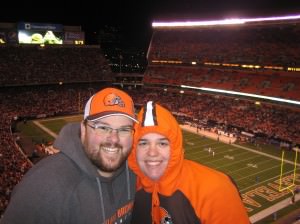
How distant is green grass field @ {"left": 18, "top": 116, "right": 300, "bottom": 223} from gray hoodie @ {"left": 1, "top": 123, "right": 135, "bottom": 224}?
17.6 metres

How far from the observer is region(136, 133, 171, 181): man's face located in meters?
2.68

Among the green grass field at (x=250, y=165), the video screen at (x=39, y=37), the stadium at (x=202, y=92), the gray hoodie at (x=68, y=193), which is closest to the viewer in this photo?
the gray hoodie at (x=68, y=193)

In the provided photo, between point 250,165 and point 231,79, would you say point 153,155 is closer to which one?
point 250,165

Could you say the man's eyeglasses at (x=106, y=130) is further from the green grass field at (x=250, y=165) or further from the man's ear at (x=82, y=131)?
the green grass field at (x=250, y=165)

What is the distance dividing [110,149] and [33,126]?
38455 mm

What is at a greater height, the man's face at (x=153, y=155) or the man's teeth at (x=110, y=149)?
the man's teeth at (x=110, y=149)

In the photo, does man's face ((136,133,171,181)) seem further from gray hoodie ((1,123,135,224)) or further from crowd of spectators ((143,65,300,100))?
crowd of spectators ((143,65,300,100))

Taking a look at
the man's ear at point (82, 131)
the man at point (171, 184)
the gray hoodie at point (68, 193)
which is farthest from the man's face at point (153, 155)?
the man's ear at point (82, 131)

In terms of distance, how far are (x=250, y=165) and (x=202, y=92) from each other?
25.7 metres

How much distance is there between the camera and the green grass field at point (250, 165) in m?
20.5

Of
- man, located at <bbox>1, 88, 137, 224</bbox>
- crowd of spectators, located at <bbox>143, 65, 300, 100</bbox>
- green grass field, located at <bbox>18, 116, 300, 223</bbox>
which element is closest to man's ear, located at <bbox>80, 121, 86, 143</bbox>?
man, located at <bbox>1, 88, 137, 224</bbox>

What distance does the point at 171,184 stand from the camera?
262 cm

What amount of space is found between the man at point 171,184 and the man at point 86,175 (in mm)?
213

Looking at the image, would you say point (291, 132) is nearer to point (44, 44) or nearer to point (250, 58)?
point (250, 58)
